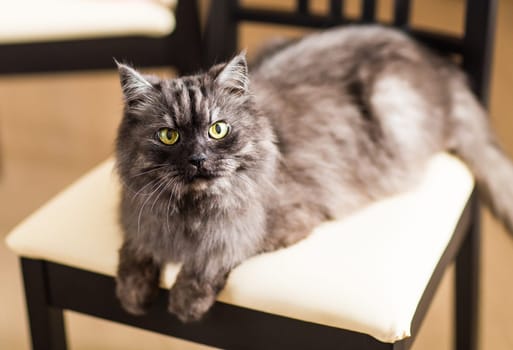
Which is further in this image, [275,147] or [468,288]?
[468,288]

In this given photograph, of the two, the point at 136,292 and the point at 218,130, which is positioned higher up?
the point at 218,130

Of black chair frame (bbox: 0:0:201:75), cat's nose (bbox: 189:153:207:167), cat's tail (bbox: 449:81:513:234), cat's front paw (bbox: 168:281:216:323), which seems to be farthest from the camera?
black chair frame (bbox: 0:0:201:75)

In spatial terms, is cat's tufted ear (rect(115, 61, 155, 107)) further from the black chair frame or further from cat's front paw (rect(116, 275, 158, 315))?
the black chair frame

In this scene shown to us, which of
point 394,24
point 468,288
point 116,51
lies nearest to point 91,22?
point 116,51

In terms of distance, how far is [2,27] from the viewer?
66.4 inches

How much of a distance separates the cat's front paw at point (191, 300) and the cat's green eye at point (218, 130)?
0.22 m

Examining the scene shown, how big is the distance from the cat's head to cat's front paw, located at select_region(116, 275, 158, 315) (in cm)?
16

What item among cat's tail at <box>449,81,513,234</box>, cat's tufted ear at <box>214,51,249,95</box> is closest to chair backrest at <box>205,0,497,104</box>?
cat's tail at <box>449,81,513,234</box>

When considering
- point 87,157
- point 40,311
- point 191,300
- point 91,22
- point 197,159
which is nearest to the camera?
point 197,159

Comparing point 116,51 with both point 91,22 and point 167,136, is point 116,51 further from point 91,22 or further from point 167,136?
point 167,136

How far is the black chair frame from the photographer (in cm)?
167

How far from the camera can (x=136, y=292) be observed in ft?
3.83

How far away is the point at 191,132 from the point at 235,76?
10 cm

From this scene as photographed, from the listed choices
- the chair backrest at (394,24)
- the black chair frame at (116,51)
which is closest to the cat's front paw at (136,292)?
the chair backrest at (394,24)
